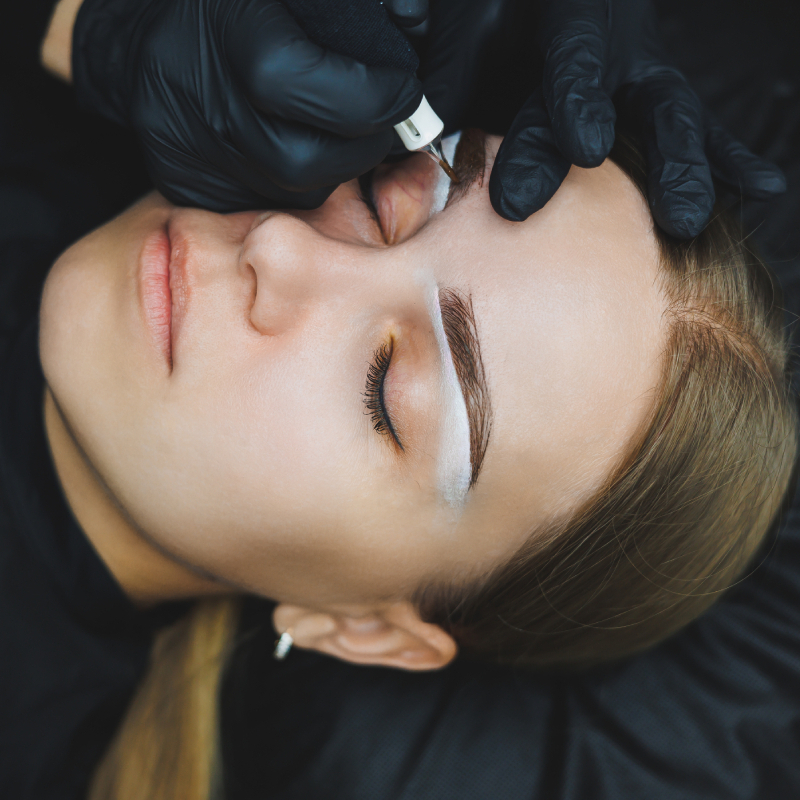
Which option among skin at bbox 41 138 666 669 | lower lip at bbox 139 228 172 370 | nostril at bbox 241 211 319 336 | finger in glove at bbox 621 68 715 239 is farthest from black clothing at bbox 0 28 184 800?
finger in glove at bbox 621 68 715 239

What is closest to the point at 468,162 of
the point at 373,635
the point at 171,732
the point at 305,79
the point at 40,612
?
the point at 305,79

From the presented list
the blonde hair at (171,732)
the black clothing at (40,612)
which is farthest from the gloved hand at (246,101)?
the blonde hair at (171,732)

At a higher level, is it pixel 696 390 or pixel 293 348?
pixel 293 348

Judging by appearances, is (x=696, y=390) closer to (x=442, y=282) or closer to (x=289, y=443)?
(x=442, y=282)

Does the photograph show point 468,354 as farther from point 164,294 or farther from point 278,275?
point 164,294

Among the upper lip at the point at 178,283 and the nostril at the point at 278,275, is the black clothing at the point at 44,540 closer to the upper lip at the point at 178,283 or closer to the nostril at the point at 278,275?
the upper lip at the point at 178,283

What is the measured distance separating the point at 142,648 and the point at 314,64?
127 cm

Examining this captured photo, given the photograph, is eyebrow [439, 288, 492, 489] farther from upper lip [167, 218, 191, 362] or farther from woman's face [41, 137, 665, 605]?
upper lip [167, 218, 191, 362]

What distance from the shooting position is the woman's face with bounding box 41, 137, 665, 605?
937 millimetres

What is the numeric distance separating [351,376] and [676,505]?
588mm

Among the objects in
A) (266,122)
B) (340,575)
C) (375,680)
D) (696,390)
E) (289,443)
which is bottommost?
(375,680)

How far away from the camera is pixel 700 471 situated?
1102mm

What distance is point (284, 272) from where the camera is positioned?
37.8 inches

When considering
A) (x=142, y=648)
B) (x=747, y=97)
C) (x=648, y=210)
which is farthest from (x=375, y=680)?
(x=747, y=97)
